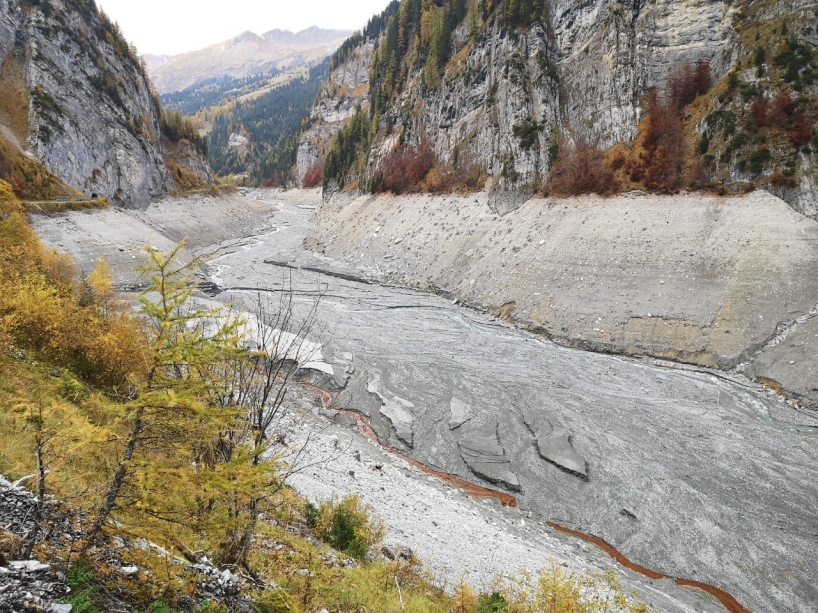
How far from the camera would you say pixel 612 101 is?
39750mm

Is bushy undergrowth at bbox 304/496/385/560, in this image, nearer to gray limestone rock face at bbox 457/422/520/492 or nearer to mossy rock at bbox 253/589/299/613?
mossy rock at bbox 253/589/299/613

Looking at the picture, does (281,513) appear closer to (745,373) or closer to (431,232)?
(745,373)

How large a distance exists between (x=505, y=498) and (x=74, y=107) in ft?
256

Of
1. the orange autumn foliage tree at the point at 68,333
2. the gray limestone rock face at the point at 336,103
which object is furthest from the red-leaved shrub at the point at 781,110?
the gray limestone rock face at the point at 336,103

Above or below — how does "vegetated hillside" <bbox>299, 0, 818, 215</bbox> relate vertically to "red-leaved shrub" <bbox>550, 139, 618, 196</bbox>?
above

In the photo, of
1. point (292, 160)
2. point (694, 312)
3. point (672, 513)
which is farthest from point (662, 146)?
point (292, 160)

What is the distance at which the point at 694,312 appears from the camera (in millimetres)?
25625

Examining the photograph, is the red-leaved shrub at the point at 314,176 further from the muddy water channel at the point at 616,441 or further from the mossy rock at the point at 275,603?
the mossy rock at the point at 275,603

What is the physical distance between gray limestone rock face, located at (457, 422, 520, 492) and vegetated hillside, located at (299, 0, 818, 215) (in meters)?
26.3

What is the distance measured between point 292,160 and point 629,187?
477ft

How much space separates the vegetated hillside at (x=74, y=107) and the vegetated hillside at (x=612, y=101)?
38887mm

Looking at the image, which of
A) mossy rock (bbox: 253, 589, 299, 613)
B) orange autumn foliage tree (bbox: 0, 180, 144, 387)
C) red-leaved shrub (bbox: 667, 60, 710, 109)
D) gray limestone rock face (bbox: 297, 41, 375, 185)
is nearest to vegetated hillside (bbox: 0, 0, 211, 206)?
orange autumn foliage tree (bbox: 0, 180, 144, 387)

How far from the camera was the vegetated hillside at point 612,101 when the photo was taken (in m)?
30.1

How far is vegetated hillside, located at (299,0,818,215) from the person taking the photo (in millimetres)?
30125
